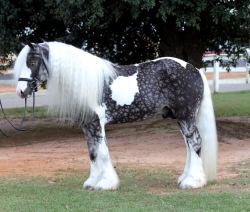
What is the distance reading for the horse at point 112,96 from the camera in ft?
24.8

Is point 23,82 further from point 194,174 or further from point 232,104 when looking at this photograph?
point 232,104

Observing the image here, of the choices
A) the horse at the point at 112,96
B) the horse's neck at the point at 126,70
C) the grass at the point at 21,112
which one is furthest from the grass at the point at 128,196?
the grass at the point at 21,112

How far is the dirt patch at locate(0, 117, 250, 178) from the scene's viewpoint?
32.9 ft

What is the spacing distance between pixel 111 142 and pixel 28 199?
599cm

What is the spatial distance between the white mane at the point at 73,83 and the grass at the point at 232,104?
11.1 m

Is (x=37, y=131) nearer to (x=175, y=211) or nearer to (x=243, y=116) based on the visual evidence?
(x=243, y=116)

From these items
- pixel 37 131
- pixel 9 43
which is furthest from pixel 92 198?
pixel 37 131

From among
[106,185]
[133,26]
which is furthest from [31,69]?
[133,26]

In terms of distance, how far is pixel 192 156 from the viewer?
7.94 meters

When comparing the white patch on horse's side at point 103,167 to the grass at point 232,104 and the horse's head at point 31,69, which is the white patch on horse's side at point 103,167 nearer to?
the horse's head at point 31,69

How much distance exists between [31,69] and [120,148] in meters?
5.07

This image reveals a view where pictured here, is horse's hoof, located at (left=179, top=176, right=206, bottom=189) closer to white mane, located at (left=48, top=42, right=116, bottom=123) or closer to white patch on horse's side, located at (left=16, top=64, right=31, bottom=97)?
white mane, located at (left=48, top=42, right=116, bottom=123)

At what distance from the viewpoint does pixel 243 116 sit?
1778 centimetres

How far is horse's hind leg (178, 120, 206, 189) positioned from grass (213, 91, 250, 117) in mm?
10429
